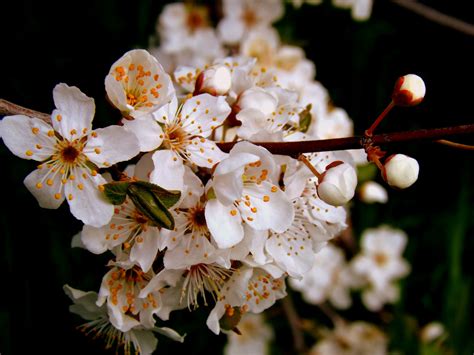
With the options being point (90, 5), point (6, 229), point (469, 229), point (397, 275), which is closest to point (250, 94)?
point (6, 229)

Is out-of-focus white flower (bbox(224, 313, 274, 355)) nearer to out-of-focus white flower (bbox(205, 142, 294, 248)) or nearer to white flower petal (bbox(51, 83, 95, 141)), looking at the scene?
out-of-focus white flower (bbox(205, 142, 294, 248))

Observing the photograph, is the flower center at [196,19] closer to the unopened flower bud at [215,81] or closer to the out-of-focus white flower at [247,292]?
the unopened flower bud at [215,81]

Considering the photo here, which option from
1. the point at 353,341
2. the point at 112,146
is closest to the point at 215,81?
the point at 112,146

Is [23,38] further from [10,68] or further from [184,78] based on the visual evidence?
[184,78]

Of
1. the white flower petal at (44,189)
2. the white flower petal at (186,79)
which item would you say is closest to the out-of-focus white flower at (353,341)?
the white flower petal at (186,79)

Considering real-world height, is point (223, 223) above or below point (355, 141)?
below

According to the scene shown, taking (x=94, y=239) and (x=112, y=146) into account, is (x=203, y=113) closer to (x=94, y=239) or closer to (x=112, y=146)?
(x=112, y=146)
